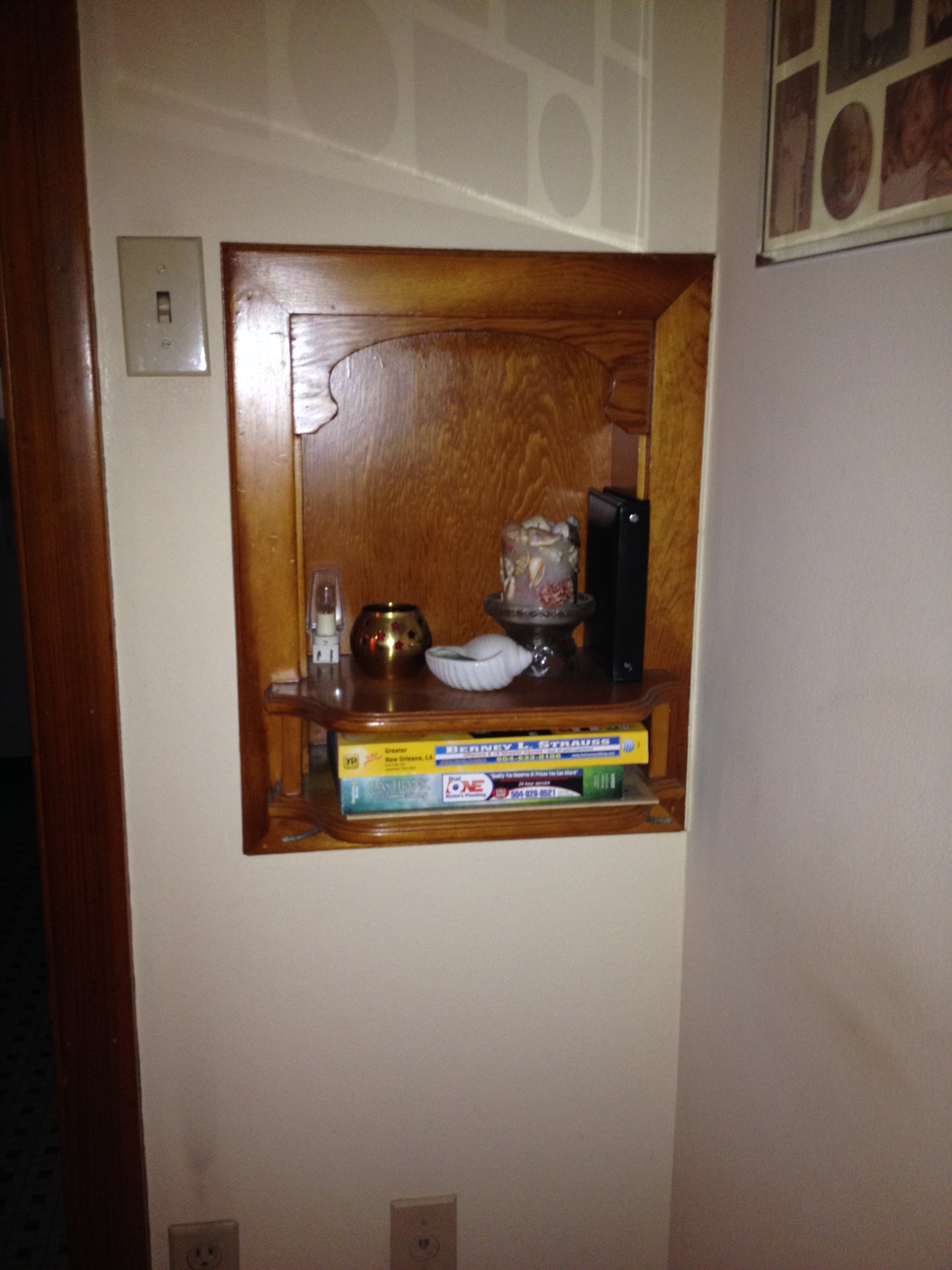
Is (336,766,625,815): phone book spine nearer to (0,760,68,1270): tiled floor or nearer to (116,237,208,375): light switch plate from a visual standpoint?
(116,237,208,375): light switch plate

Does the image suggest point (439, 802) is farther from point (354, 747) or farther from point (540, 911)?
point (540, 911)

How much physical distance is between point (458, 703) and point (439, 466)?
32 cm

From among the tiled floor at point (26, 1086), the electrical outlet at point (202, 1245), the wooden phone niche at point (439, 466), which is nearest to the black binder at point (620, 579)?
the wooden phone niche at point (439, 466)

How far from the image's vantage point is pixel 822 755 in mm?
983

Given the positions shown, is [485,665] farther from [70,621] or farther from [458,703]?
[70,621]

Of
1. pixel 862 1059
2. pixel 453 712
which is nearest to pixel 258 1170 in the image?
pixel 453 712

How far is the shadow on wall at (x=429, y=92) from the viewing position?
1.09 metres

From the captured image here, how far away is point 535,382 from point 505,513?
172 mm

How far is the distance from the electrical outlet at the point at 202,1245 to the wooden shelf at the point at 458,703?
720mm

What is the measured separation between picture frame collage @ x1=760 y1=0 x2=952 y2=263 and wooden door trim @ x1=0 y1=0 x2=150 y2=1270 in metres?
0.72

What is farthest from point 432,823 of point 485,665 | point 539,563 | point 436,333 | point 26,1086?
point 26,1086

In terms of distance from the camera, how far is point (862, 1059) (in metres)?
0.93

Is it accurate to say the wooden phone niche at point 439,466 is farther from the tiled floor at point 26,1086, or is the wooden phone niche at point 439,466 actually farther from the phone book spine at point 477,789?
the tiled floor at point 26,1086

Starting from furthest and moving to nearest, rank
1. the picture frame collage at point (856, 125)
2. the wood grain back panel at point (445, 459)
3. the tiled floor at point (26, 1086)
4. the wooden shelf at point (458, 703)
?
the tiled floor at point (26, 1086)
the wood grain back panel at point (445, 459)
the wooden shelf at point (458, 703)
the picture frame collage at point (856, 125)
